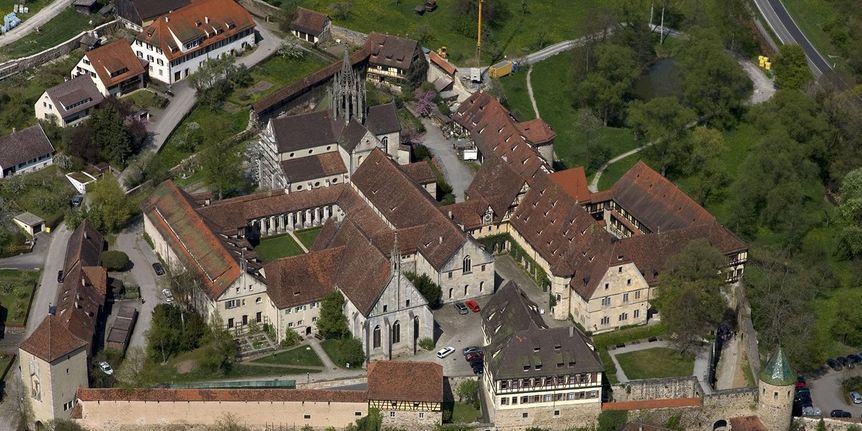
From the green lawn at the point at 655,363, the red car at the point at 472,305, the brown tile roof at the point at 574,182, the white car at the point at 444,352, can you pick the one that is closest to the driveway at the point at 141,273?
the white car at the point at 444,352

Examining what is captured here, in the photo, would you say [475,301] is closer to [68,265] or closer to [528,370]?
[528,370]

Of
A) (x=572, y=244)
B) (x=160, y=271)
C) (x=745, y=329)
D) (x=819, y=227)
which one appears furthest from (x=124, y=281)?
(x=819, y=227)

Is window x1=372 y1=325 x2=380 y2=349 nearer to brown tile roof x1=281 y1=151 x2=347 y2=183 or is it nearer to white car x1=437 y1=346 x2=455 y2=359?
white car x1=437 y1=346 x2=455 y2=359

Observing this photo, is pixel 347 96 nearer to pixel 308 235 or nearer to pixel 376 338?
pixel 308 235

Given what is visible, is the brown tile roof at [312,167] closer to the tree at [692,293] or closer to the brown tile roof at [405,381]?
the brown tile roof at [405,381]

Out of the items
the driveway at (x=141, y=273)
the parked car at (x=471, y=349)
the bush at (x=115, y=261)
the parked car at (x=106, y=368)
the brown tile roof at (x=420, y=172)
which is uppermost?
the brown tile roof at (x=420, y=172)

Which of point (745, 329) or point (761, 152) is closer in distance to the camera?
point (745, 329)

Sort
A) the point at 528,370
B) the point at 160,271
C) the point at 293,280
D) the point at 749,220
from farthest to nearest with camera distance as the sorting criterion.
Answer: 1. the point at 749,220
2. the point at 160,271
3. the point at 293,280
4. the point at 528,370
